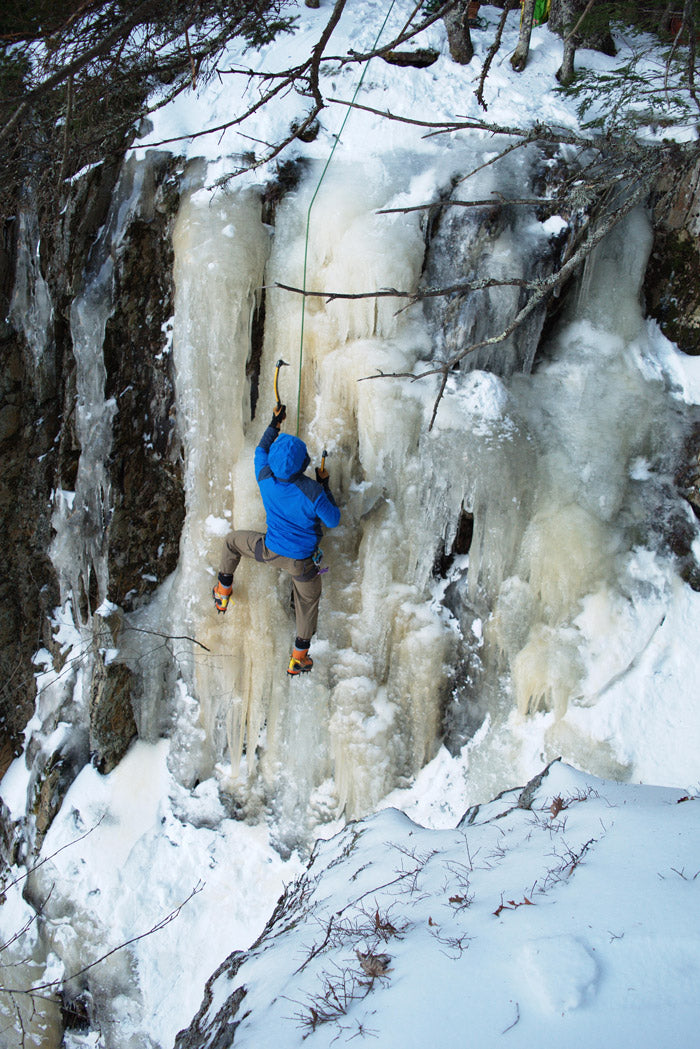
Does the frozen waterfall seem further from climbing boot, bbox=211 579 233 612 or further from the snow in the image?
climbing boot, bbox=211 579 233 612

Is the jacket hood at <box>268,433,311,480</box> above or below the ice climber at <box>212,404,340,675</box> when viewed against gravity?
above

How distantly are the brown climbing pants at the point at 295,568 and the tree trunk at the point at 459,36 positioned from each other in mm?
4220

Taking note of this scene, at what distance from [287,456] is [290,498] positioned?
307mm

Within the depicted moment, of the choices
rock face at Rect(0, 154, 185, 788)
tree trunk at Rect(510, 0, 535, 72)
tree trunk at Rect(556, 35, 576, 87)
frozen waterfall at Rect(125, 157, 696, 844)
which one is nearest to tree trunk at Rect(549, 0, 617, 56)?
tree trunk at Rect(556, 35, 576, 87)

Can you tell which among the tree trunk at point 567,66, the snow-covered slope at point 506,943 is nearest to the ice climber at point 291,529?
the snow-covered slope at point 506,943

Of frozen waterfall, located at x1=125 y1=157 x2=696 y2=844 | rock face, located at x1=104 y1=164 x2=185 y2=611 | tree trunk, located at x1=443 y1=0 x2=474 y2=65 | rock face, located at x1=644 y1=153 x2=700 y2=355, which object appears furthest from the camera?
tree trunk, located at x1=443 y1=0 x2=474 y2=65

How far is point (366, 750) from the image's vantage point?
472cm

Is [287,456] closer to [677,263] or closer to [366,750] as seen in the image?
[366,750]

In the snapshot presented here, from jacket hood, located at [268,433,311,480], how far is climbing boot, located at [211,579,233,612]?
1.16 metres

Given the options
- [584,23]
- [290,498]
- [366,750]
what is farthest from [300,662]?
[584,23]

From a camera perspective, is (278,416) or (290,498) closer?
(290,498)

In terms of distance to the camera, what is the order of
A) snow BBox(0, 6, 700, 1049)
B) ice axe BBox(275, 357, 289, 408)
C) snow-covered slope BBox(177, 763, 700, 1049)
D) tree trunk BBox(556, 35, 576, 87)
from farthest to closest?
tree trunk BBox(556, 35, 576, 87) < ice axe BBox(275, 357, 289, 408) < snow BBox(0, 6, 700, 1049) < snow-covered slope BBox(177, 763, 700, 1049)

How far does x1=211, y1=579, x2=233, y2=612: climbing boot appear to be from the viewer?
15.1 ft

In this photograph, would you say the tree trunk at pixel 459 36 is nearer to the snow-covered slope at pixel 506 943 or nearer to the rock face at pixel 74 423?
the rock face at pixel 74 423
